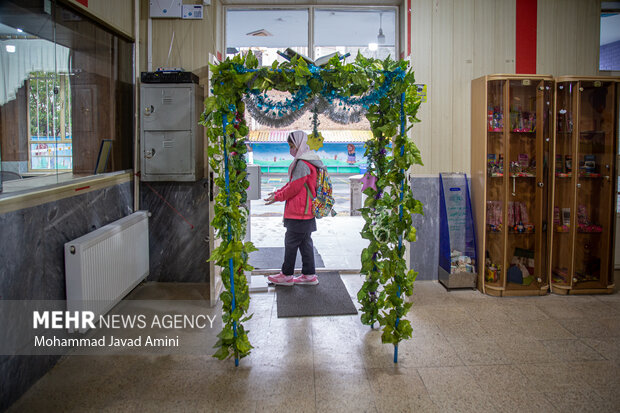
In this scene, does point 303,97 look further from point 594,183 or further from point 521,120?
point 594,183

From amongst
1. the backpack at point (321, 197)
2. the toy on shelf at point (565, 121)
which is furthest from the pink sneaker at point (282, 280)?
the toy on shelf at point (565, 121)

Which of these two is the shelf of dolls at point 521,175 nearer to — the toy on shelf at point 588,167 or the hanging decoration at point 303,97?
the toy on shelf at point 588,167

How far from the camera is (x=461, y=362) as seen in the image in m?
3.23

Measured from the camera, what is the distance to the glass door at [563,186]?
4.64 metres

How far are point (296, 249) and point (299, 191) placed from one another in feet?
2.22

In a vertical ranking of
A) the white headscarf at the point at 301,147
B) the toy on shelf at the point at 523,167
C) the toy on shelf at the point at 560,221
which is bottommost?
the toy on shelf at the point at 560,221

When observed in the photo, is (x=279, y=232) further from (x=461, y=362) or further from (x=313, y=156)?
(x=461, y=362)

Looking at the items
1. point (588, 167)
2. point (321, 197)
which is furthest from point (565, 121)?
point (321, 197)

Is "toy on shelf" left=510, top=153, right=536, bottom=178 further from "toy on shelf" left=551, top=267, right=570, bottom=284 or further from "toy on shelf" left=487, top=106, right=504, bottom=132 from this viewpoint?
"toy on shelf" left=551, top=267, right=570, bottom=284

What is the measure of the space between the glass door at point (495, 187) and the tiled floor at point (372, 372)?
0.72 meters

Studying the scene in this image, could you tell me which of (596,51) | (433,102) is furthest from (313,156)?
(596,51)

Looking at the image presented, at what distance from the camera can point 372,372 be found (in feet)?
10.2

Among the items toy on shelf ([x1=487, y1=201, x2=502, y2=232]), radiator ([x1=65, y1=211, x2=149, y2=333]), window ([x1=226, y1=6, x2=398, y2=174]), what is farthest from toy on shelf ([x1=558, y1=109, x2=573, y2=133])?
radiator ([x1=65, y1=211, x2=149, y2=333])

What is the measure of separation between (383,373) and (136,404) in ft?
5.14
